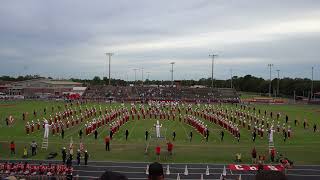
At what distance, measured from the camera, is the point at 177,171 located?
21.3 meters

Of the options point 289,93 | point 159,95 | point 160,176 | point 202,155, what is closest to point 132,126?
point 202,155

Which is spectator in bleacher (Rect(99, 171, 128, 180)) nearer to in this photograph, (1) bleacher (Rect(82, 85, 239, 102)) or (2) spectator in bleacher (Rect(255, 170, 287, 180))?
(2) spectator in bleacher (Rect(255, 170, 287, 180))

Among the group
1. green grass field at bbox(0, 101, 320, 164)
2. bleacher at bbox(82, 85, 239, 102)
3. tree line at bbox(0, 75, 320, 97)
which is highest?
tree line at bbox(0, 75, 320, 97)

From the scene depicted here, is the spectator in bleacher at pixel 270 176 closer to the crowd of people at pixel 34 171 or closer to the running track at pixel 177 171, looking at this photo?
the crowd of people at pixel 34 171

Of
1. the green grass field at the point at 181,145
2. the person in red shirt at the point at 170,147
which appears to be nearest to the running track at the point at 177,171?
the green grass field at the point at 181,145

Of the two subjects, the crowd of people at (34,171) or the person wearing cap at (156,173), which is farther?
the crowd of people at (34,171)

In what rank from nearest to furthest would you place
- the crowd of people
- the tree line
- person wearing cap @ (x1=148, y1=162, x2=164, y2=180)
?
person wearing cap @ (x1=148, y1=162, x2=164, y2=180)
the crowd of people
the tree line

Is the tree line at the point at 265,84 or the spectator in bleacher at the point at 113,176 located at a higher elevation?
the tree line at the point at 265,84

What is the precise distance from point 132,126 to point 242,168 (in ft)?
61.3

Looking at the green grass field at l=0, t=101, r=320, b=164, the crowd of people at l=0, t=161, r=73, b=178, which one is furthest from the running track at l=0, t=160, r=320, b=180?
the green grass field at l=0, t=101, r=320, b=164

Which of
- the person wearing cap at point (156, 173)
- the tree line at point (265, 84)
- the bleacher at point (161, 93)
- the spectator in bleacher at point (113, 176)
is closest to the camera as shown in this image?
the spectator in bleacher at point (113, 176)

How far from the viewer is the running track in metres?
20.3

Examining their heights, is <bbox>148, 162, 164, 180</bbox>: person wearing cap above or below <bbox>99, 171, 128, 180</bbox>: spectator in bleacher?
below

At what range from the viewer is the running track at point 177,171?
66.7 feet
